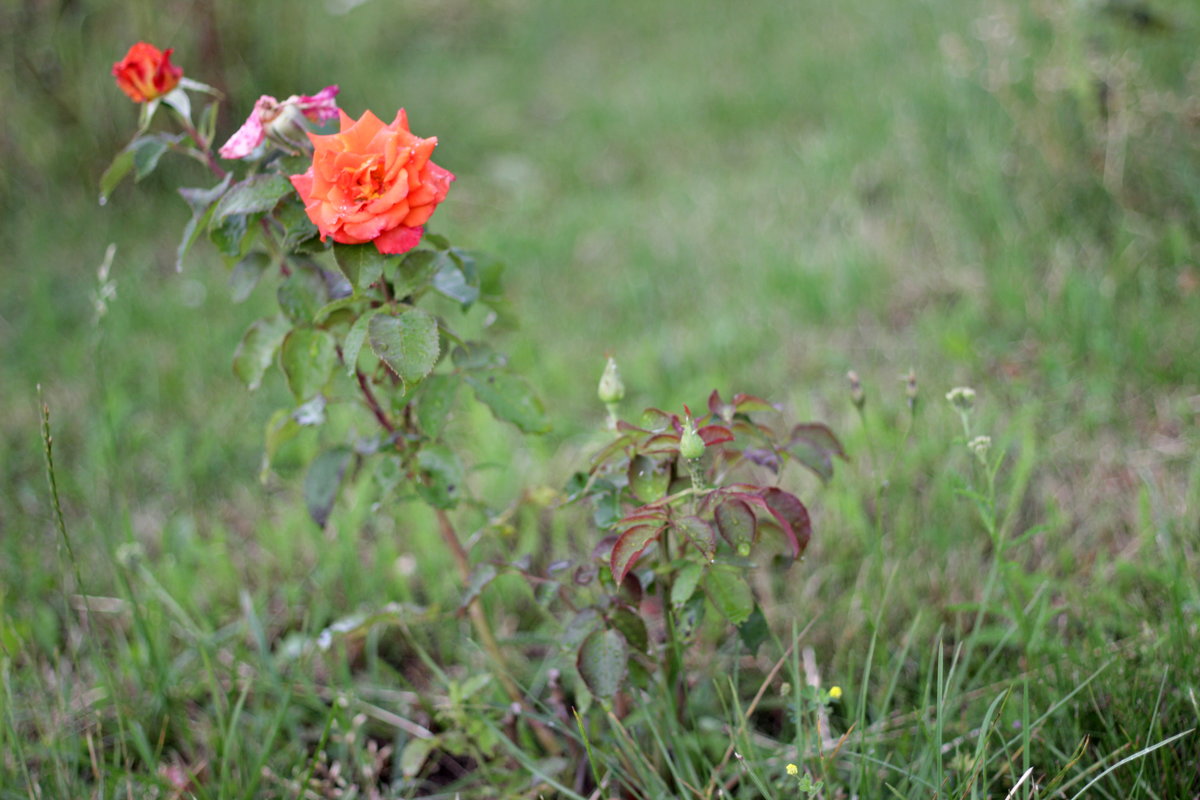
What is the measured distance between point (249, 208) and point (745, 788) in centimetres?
98

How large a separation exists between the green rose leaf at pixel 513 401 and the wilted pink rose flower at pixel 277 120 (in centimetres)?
38

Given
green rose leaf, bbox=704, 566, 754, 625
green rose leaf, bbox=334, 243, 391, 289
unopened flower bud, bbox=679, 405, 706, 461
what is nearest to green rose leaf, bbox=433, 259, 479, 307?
green rose leaf, bbox=334, 243, 391, 289

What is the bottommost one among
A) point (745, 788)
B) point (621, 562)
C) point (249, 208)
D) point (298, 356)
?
point (745, 788)

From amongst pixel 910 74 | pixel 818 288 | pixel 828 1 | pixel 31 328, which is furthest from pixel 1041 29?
pixel 31 328

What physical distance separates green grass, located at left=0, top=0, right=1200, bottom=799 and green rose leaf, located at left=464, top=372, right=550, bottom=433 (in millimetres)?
283

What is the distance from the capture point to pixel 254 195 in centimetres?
108

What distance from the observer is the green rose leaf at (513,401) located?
4.13 ft

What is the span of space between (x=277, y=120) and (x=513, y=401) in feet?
1.50

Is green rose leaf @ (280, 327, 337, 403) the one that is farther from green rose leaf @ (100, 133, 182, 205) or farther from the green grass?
the green grass

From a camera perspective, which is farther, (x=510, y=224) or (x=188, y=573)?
(x=510, y=224)

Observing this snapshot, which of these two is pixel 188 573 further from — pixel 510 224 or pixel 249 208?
pixel 510 224

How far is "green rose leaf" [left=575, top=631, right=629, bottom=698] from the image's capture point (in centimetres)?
111

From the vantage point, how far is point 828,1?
4.67m

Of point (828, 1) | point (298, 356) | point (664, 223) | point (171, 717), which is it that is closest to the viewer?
point (298, 356)
